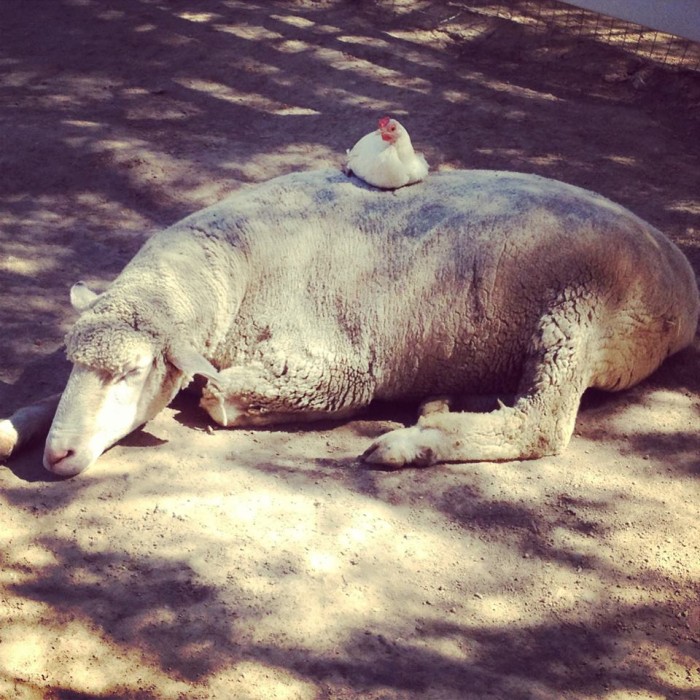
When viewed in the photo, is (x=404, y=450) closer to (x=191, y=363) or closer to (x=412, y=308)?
(x=412, y=308)

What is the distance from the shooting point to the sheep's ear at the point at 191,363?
394cm

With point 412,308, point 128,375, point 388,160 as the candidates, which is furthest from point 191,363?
point 388,160

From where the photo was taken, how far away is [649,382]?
15.0ft

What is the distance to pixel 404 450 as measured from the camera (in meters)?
3.90

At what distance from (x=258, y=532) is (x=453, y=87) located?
5212 millimetres

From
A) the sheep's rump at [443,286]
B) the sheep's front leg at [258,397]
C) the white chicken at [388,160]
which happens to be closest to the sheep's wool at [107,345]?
the sheep's front leg at [258,397]

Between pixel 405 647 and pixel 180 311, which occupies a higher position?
pixel 180 311

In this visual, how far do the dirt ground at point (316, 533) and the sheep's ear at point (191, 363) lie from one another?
342 mm

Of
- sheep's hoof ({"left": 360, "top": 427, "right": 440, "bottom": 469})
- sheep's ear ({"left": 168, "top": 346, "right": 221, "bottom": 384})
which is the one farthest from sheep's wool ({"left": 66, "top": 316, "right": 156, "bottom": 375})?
sheep's hoof ({"left": 360, "top": 427, "right": 440, "bottom": 469})

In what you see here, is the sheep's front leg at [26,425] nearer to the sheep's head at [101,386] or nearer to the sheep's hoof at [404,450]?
the sheep's head at [101,386]

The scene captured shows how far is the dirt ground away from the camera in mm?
2969

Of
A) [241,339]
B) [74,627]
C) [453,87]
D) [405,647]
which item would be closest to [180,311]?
[241,339]

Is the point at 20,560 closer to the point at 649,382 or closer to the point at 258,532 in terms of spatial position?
the point at 258,532

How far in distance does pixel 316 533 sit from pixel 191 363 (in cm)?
97
